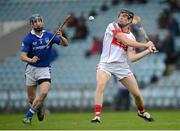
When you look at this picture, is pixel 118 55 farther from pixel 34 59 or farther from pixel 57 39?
pixel 34 59

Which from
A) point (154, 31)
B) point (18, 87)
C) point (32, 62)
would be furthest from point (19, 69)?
point (32, 62)

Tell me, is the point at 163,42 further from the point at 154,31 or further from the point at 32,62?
the point at 32,62

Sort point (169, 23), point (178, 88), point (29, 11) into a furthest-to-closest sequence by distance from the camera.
Result: point (29, 11)
point (169, 23)
point (178, 88)

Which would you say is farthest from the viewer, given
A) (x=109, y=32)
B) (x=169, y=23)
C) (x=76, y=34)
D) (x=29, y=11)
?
(x=29, y=11)

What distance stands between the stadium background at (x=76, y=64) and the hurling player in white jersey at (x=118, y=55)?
12006mm

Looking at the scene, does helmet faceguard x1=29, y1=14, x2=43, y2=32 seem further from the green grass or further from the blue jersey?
the green grass

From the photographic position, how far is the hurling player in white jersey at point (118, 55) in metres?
17.8

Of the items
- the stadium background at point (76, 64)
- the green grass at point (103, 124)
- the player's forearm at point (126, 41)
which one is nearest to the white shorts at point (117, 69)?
the player's forearm at point (126, 41)

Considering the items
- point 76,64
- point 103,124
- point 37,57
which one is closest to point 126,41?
point 103,124

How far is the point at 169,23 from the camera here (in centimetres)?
3275

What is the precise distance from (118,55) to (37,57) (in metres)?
1.98

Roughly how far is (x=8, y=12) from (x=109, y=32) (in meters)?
21.0

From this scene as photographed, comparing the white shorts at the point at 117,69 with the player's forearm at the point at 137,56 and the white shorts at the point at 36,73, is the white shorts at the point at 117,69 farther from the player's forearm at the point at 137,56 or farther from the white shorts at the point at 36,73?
the white shorts at the point at 36,73

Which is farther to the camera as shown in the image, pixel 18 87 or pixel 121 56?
pixel 18 87
